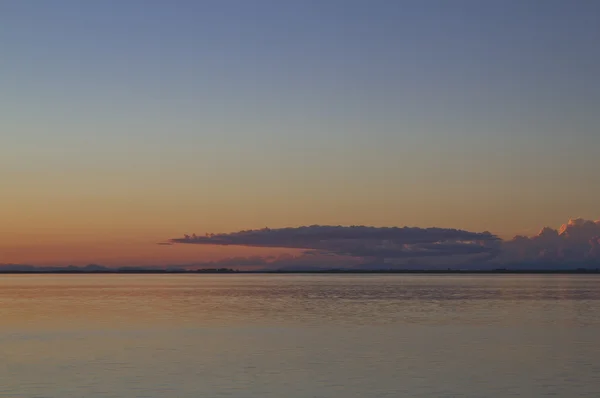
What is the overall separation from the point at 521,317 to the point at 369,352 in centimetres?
2908

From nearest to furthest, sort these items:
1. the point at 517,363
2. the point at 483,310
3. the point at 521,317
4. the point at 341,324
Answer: the point at 517,363 → the point at 341,324 → the point at 521,317 → the point at 483,310

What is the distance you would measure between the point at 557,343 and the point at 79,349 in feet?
85.9

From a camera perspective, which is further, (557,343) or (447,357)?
(557,343)

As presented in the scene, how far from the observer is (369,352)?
41438 mm

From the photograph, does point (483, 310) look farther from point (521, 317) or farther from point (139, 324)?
point (139, 324)

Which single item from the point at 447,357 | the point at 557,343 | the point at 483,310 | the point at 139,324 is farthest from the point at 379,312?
the point at 447,357

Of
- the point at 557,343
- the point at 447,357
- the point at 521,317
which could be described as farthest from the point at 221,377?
the point at 521,317

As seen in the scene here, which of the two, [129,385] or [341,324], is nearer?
[129,385]

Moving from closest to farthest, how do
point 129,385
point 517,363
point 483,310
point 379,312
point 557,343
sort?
point 129,385 < point 517,363 < point 557,343 < point 379,312 < point 483,310

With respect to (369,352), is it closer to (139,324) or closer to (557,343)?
(557,343)

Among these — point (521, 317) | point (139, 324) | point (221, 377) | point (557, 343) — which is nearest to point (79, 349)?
point (221, 377)

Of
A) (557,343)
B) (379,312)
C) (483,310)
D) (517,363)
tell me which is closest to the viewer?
(517,363)

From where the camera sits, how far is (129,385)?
3138cm

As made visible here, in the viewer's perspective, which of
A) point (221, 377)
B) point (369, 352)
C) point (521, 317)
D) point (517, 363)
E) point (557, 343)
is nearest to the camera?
point (221, 377)
